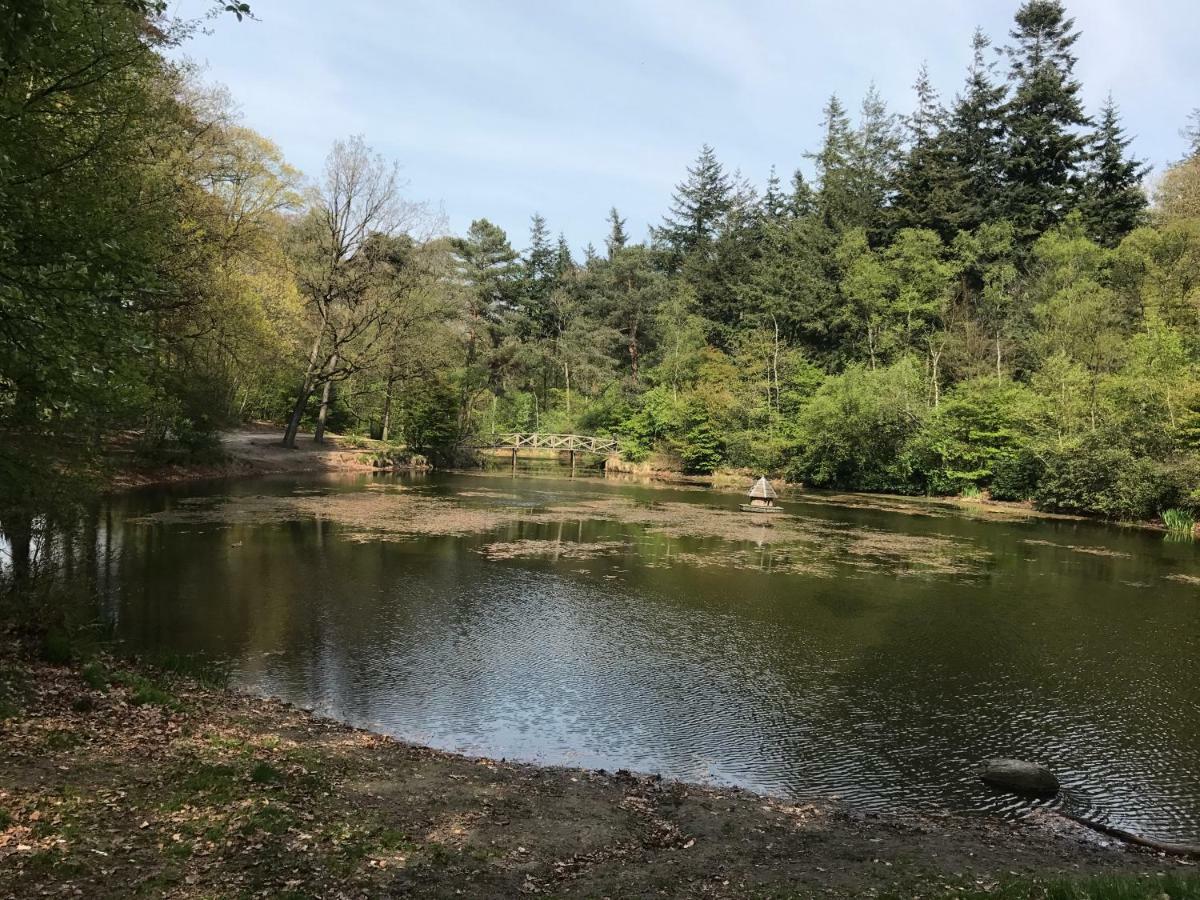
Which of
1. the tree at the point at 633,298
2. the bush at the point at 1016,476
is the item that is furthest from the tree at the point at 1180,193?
the tree at the point at 633,298

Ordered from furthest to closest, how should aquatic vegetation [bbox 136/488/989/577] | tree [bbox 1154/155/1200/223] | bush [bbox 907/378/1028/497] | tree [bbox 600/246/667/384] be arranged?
tree [bbox 600/246/667/384] < tree [bbox 1154/155/1200/223] < bush [bbox 907/378/1028/497] < aquatic vegetation [bbox 136/488/989/577]

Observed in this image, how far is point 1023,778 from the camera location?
791 cm

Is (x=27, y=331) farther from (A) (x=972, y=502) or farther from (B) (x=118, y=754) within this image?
(A) (x=972, y=502)

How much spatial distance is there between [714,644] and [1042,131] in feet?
191

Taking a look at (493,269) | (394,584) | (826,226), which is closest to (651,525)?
(394,584)

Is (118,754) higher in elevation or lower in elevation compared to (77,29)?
lower

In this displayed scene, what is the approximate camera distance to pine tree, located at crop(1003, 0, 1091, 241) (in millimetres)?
54781

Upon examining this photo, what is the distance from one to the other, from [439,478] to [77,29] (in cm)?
3653

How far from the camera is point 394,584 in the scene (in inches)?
629

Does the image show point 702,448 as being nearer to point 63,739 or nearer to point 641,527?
point 641,527

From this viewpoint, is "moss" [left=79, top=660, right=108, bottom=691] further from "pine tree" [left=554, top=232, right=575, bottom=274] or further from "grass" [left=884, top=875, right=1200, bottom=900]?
"pine tree" [left=554, top=232, right=575, bottom=274]

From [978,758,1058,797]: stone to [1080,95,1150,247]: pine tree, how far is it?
53741 millimetres

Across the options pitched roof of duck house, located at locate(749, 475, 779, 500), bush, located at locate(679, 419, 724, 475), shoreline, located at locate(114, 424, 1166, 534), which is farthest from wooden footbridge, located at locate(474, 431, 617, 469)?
pitched roof of duck house, located at locate(749, 475, 779, 500)

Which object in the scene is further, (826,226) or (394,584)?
(826,226)
